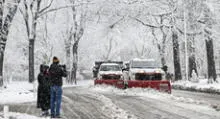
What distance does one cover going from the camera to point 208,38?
33.7 metres

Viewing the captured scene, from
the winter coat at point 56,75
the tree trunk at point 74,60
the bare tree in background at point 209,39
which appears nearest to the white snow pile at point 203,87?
the bare tree in background at point 209,39

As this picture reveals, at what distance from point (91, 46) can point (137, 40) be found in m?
9.18

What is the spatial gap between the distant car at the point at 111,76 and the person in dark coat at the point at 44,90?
15.8 meters

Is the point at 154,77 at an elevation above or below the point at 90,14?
below

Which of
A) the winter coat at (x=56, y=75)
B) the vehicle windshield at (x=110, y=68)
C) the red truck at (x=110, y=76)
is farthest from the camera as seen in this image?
the vehicle windshield at (x=110, y=68)

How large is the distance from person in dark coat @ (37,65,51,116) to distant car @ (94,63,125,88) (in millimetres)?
15758

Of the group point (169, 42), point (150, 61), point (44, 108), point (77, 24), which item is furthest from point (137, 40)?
point (44, 108)

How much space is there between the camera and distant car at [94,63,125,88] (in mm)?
31047

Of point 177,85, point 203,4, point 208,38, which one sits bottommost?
point 177,85

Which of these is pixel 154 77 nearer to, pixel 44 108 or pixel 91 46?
pixel 44 108

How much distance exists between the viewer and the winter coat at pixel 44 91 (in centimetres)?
1462

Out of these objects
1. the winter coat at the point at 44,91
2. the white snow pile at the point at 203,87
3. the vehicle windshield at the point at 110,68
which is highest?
the vehicle windshield at the point at 110,68

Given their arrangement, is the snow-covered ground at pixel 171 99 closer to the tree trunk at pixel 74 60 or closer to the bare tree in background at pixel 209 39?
the bare tree in background at pixel 209 39

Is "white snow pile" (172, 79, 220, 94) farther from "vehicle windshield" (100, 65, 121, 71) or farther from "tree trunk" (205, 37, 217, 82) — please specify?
"vehicle windshield" (100, 65, 121, 71)
